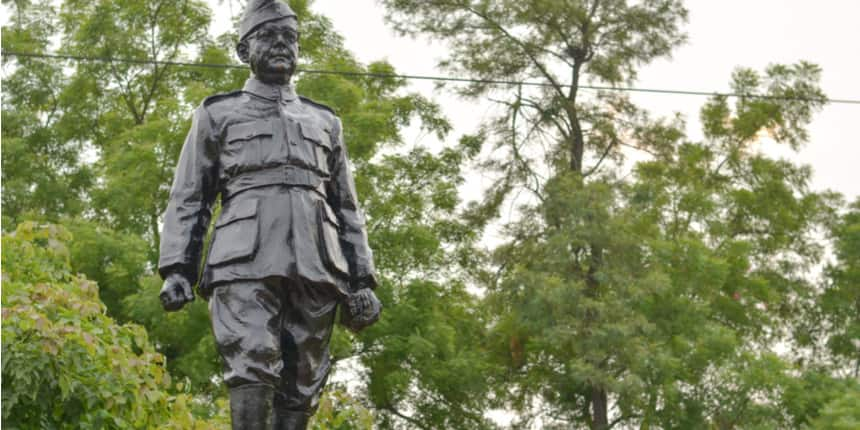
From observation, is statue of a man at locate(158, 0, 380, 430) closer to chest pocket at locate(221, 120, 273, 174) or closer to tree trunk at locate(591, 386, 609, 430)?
chest pocket at locate(221, 120, 273, 174)

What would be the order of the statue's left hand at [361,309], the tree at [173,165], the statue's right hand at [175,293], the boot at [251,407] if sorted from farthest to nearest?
the tree at [173,165] → the statue's left hand at [361,309] → the statue's right hand at [175,293] → the boot at [251,407]

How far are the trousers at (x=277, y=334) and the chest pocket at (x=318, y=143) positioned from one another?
1.90 ft

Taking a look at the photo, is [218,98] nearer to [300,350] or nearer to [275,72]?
[275,72]

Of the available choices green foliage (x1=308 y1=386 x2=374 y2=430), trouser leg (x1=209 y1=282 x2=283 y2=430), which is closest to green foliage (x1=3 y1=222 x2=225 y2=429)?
green foliage (x1=308 y1=386 x2=374 y2=430)

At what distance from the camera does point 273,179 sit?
6.75 meters

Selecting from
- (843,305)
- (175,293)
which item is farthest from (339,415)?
(843,305)

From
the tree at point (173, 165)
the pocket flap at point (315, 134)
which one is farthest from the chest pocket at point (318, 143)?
the tree at point (173, 165)

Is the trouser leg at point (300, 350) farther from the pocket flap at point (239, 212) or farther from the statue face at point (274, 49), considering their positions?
the statue face at point (274, 49)

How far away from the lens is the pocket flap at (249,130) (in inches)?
269

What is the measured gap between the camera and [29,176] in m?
23.9

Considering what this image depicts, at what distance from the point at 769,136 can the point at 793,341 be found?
12.0ft

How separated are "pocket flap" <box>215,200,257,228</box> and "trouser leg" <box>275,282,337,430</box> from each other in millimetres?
339

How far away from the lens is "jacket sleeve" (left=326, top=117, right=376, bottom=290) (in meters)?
6.98

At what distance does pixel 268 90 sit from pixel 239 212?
0.64 metres
